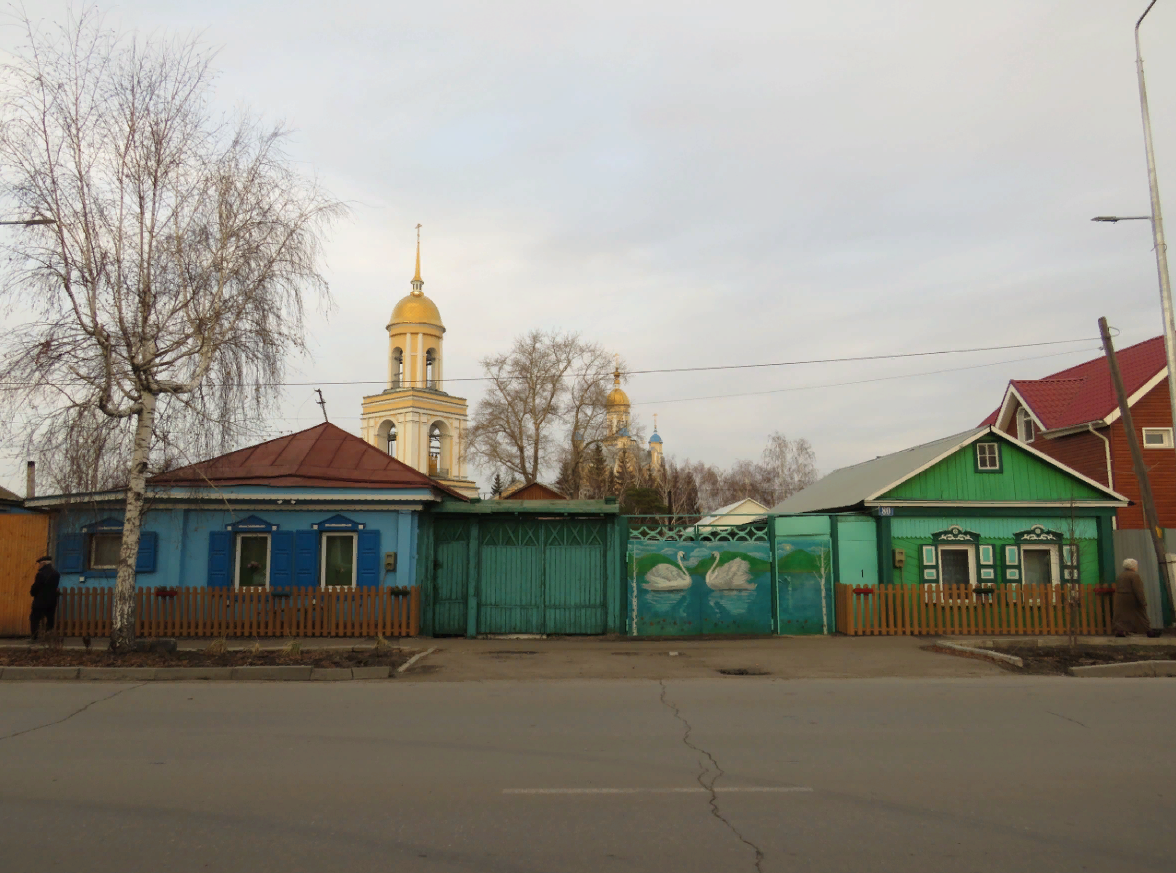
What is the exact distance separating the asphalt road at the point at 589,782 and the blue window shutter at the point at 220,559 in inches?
261

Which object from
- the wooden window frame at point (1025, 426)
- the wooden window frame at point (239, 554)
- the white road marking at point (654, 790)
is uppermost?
the wooden window frame at point (1025, 426)

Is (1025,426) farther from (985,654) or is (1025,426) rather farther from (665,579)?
(665,579)

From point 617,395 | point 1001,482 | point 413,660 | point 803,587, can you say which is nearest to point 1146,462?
point 1001,482

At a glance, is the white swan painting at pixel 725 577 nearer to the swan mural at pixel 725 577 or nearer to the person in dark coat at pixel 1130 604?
the swan mural at pixel 725 577

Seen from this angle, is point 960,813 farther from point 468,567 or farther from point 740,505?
point 740,505

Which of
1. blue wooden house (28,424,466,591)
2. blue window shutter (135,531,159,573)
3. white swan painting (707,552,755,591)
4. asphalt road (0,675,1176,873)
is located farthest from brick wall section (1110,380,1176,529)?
blue window shutter (135,531,159,573)

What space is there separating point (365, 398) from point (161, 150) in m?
34.4

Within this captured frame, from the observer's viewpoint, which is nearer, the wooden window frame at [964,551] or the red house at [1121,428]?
the wooden window frame at [964,551]

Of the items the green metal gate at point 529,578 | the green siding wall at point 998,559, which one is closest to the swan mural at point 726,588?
the green metal gate at point 529,578

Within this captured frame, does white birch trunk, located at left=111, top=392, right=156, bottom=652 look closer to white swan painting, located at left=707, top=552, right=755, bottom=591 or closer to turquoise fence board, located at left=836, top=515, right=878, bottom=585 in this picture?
white swan painting, located at left=707, top=552, right=755, bottom=591

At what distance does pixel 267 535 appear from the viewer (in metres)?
17.6

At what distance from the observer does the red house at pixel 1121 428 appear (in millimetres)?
26922

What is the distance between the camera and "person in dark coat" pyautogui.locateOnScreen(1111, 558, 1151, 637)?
17.1 meters

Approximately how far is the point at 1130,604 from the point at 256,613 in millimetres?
16964
